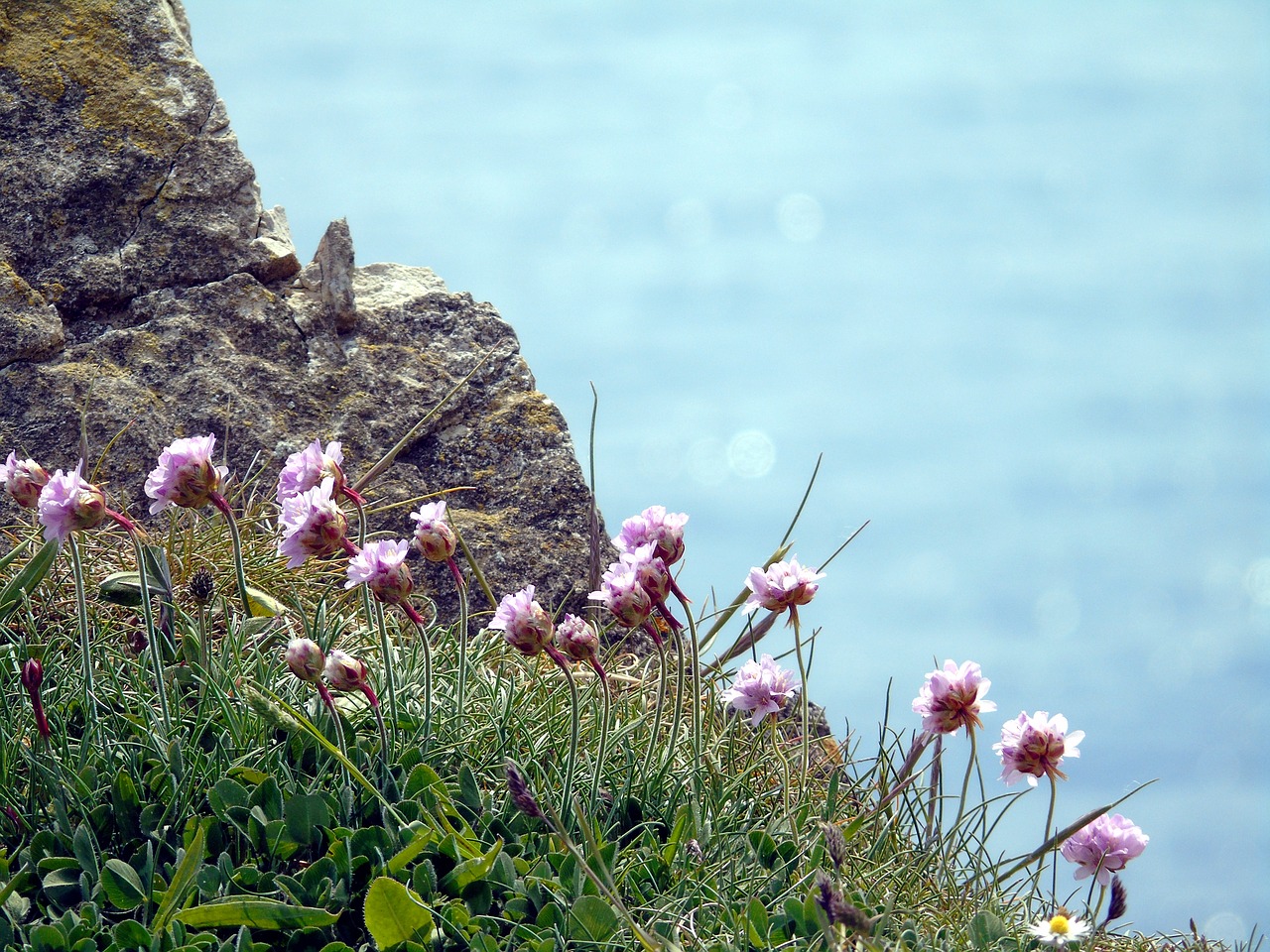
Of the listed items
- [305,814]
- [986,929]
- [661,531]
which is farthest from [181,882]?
[986,929]

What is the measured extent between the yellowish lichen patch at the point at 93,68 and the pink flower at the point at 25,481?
2.05 m

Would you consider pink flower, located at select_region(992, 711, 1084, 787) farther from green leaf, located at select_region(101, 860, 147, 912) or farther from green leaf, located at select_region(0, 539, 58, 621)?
green leaf, located at select_region(0, 539, 58, 621)

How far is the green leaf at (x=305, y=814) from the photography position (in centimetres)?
216

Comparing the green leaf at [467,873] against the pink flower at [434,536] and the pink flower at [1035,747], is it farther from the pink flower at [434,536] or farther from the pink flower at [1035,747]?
the pink flower at [1035,747]

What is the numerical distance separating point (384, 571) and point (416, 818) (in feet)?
1.69

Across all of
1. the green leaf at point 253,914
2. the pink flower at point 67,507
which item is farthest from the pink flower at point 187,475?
the green leaf at point 253,914

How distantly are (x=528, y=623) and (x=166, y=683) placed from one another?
1.08 meters

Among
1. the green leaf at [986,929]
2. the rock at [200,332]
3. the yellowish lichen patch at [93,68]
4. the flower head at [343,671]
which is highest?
the yellowish lichen patch at [93,68]

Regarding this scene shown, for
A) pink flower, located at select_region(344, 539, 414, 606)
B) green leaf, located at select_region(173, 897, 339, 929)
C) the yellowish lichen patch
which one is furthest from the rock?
green leaf, located at select_region(173, 897, 339, 929)

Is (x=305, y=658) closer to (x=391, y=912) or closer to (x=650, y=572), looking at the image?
(x=391, y=912)

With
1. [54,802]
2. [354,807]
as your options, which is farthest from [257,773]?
[54,802]

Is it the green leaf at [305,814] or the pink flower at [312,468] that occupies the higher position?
the pink flower at [312,468]

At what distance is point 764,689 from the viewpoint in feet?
9.07

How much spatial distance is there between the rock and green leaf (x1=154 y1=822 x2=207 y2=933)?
5.89ft
